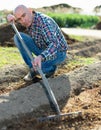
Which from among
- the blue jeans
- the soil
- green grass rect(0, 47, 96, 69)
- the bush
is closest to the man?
the blue jeans

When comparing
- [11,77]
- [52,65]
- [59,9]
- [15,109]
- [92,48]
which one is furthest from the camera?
[59,9]

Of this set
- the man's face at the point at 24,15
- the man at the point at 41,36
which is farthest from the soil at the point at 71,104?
the man's face at the point at 24,15

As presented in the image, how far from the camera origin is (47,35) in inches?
217

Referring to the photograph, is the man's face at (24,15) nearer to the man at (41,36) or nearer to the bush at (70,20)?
the man at (41,36)

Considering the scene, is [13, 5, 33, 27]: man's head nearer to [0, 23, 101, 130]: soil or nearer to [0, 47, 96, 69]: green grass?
[0, 23, 101, 130]: soil

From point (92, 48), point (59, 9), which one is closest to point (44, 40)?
point (92, 48)

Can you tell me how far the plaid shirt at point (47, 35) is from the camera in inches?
210

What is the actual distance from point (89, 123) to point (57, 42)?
1.31 metres

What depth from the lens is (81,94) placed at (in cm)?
575

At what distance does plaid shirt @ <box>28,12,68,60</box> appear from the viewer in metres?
5.34

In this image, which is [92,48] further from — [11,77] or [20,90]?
[20,90]

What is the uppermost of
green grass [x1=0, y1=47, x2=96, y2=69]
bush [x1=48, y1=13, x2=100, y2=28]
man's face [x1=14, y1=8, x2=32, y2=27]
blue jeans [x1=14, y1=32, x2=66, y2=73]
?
man's face [x1=14, y1=8, x2=32, y2=27]

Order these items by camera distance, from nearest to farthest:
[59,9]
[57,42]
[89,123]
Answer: [89,123]
[57,42]
[59,9]

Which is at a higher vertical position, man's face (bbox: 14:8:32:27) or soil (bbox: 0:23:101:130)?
man's face (bbox: 14:8:32:27)
